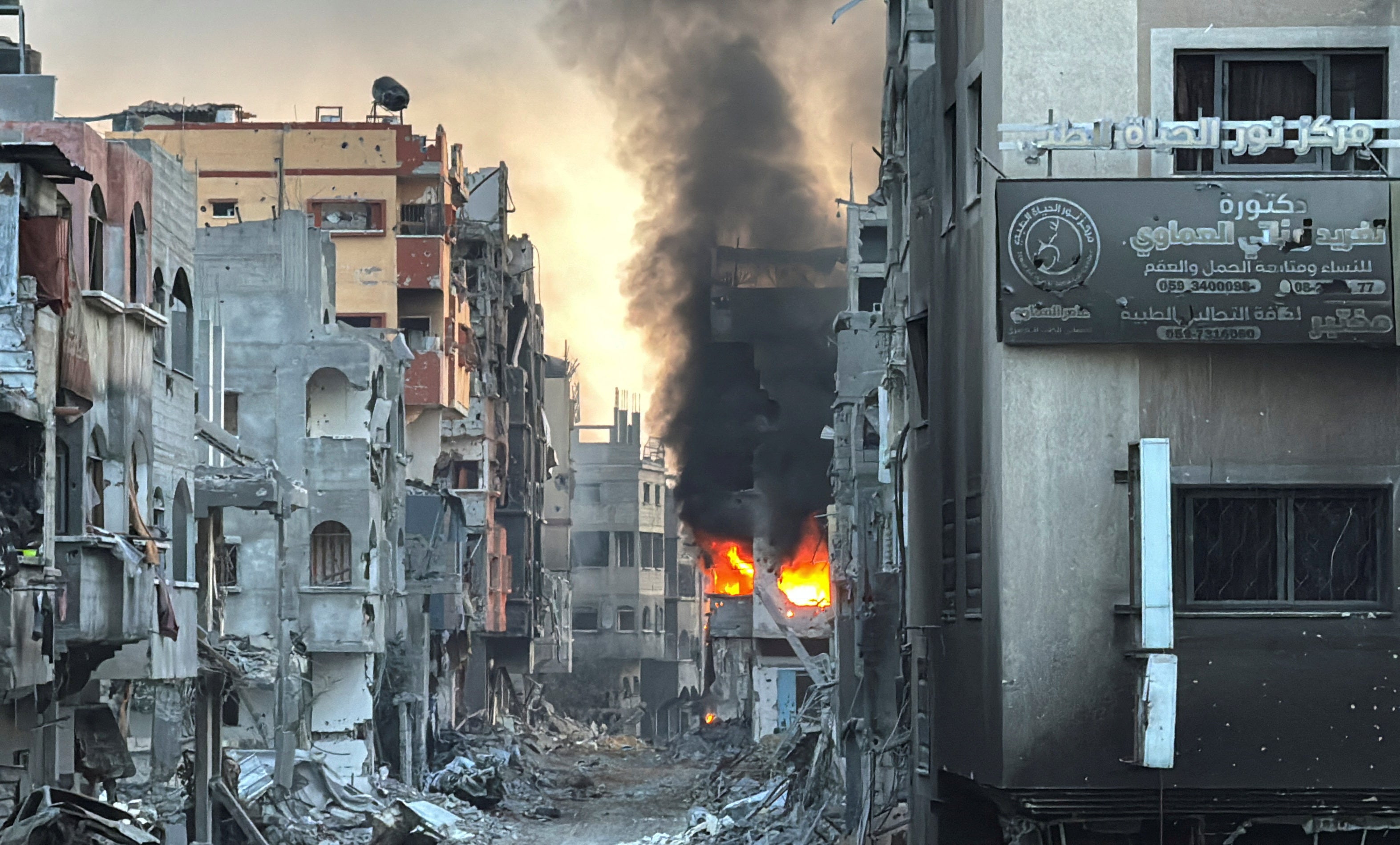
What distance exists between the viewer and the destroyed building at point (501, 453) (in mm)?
76625

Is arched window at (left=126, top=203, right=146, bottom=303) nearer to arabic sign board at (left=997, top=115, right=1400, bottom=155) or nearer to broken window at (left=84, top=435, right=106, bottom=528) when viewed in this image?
broken window at (left=84, top=435, right=106, bottom=528)

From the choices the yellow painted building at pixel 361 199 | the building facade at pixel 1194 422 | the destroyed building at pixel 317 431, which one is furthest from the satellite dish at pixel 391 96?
the building facade at pixel 1194 422

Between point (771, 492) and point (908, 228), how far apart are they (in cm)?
4938

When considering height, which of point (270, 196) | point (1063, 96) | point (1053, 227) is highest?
point (270, 196)

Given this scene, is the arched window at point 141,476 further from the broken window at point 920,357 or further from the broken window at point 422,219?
the broken window at point 422,219

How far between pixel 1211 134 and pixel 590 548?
9657cm

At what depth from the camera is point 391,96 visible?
236 feet

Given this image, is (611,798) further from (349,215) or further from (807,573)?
(349,215)

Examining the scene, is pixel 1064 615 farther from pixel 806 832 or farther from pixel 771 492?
pixel 771 492

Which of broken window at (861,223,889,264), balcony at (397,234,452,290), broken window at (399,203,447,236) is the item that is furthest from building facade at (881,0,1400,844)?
broken window at (399,203,447,236)

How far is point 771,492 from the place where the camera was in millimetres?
77812

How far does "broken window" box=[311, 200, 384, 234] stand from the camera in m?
68.5

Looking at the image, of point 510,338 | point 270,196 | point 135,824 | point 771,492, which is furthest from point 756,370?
point 135,824

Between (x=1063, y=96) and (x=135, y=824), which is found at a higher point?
(x=1063, y=96)
